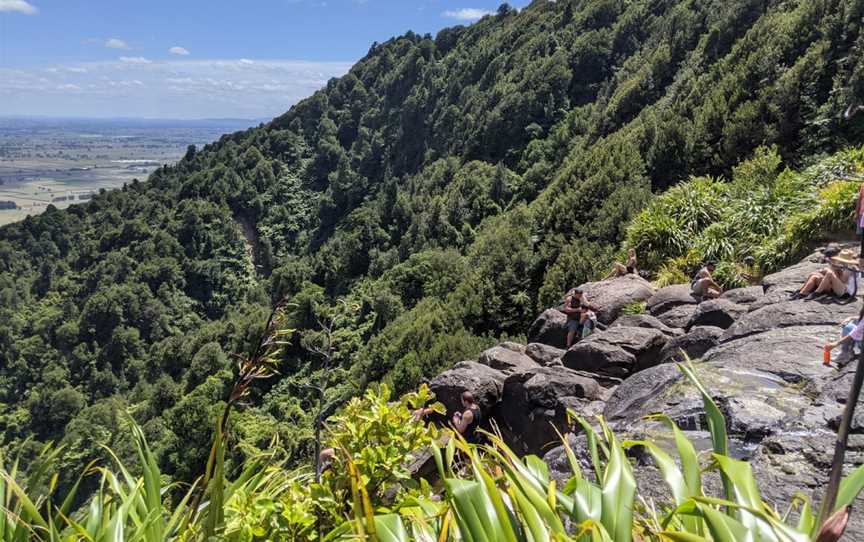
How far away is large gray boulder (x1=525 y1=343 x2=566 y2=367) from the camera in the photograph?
9.33m

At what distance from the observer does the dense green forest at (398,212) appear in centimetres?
1602

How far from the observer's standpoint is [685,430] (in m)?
3.76

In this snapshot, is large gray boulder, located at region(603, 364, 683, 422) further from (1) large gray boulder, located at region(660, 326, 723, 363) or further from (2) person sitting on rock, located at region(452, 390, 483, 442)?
(2) person sitting on rock, located at region(452, 390, 483, 442)

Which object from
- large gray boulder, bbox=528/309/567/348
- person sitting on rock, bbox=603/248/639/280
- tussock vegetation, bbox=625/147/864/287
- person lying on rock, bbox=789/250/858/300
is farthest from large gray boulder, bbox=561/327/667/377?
person sitting on rock, bbox=603/248/639/280

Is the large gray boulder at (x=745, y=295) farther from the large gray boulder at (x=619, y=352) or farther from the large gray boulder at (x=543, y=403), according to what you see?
the large gray boulder at (x=543, y=403)

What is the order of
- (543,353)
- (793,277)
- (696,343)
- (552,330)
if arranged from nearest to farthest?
(696,343), (793,277), (543,353), (552,330)

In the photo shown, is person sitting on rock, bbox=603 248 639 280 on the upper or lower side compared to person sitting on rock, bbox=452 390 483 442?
upper

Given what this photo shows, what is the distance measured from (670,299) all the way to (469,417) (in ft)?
13.5

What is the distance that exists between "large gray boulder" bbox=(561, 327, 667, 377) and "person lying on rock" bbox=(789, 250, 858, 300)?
6.81 ft

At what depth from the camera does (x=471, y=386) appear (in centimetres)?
847

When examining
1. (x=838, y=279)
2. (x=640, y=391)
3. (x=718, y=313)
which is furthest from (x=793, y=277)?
(x=640, y=391)

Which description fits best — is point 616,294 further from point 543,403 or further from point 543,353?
point 543,403

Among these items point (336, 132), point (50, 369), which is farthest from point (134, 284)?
point (336, 132)

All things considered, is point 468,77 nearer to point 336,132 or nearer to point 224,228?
point 336,132
